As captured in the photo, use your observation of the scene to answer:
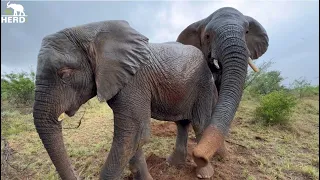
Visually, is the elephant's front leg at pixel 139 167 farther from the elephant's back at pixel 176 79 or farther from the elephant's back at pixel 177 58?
the elephant's back at pixel 177 58

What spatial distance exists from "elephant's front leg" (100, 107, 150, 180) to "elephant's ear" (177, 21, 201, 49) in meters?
1.99

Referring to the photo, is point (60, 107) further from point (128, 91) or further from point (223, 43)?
point (223, 43)

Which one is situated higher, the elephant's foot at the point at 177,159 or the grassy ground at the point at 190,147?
the elephant's foot at the point at 177,159

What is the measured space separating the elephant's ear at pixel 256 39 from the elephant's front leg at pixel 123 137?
2.45 metres

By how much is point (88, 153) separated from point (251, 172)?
2.89 meters

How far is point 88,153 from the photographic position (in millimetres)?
5918

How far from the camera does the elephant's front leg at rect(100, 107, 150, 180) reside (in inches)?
137

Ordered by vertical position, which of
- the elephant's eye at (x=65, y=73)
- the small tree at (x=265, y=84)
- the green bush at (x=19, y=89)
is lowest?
the green bush at (x=19, y=89)

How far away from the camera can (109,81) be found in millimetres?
3318


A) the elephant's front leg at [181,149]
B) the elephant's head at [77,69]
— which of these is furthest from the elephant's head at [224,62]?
the elephant's front leg at [181,149]

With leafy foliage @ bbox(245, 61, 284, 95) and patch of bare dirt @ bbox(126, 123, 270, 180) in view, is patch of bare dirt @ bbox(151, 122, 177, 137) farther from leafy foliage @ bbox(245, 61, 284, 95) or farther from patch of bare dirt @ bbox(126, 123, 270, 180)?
leafy foliage @ bbox(245, 61, 284, 95)

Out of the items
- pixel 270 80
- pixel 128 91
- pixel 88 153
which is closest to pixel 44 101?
pixel 128 91

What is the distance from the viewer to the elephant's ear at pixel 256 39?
504 cm

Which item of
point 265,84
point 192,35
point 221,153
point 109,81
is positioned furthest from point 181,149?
point 265,84
